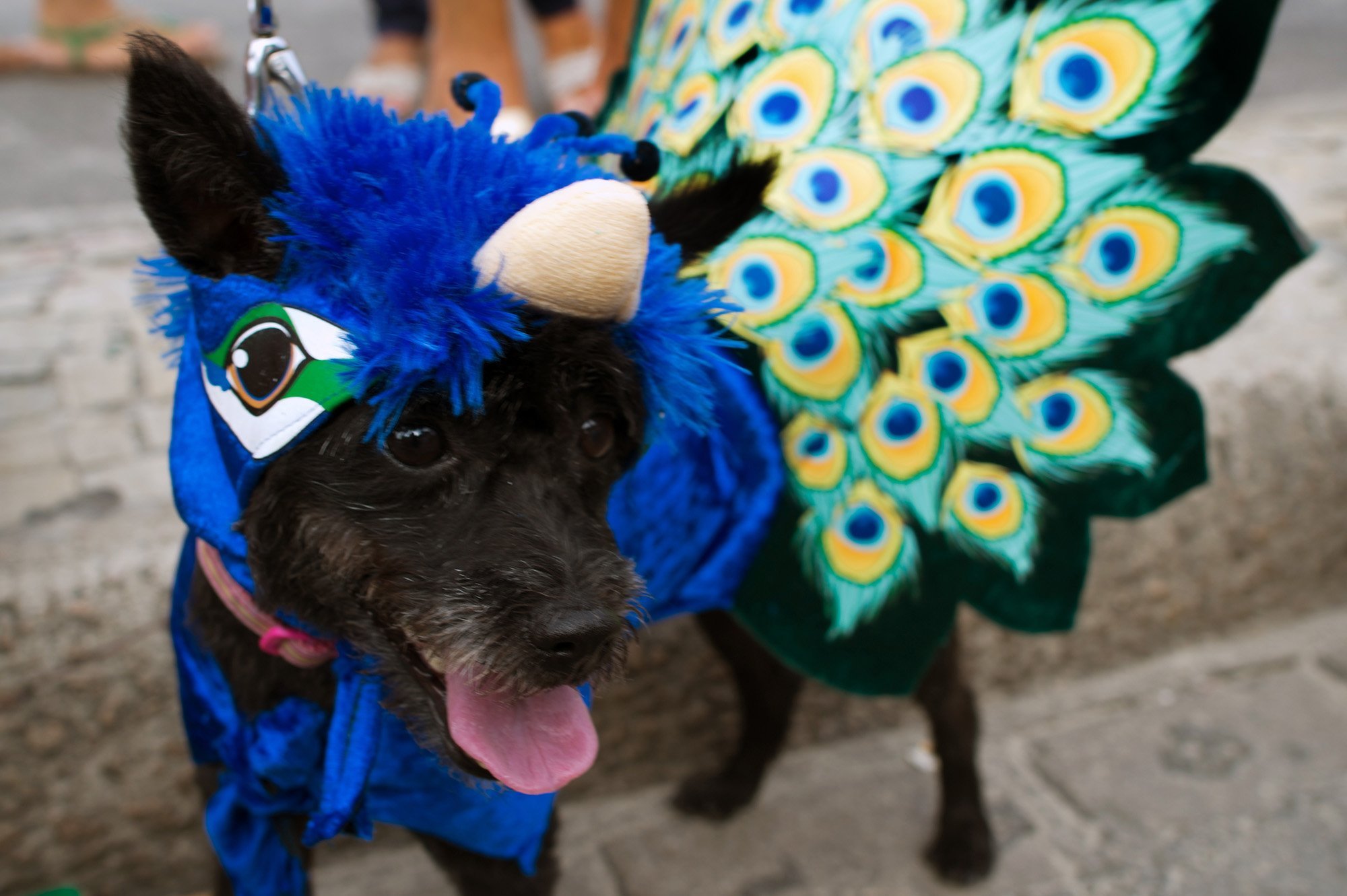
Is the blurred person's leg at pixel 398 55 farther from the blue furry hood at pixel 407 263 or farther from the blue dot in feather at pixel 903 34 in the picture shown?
the blue furry hood at pixel 407 263

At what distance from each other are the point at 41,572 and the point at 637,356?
4.24 ft

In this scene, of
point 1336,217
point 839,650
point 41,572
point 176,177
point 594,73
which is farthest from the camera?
point 594,73

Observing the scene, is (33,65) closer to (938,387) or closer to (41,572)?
(41,572)

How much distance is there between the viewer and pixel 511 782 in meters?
1.23

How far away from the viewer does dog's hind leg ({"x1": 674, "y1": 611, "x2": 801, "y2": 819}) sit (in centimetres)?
227

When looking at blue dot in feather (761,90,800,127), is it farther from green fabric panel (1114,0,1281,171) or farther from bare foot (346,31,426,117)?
bare foot (346,31,426,117)

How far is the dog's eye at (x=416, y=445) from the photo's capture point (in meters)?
1.16

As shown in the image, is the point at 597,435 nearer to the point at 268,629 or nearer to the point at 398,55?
the point at 268,629

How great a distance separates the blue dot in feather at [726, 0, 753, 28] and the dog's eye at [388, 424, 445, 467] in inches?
39.5

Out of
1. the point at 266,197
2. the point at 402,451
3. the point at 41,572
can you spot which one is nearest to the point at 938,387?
the point at 402,451

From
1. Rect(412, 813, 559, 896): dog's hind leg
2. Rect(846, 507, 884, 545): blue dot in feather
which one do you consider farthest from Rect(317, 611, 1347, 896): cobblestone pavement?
Rect(846, 507, 884, 545): blue dot in feather

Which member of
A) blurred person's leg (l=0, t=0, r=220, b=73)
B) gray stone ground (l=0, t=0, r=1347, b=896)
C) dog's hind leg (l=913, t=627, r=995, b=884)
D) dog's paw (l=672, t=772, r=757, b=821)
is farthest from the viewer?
blurred person's leg (l=0, t=0, r=220, b=73)

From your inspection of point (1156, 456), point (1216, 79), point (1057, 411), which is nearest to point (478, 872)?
point (1057, 411)

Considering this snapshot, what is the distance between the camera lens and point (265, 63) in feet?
4.94
